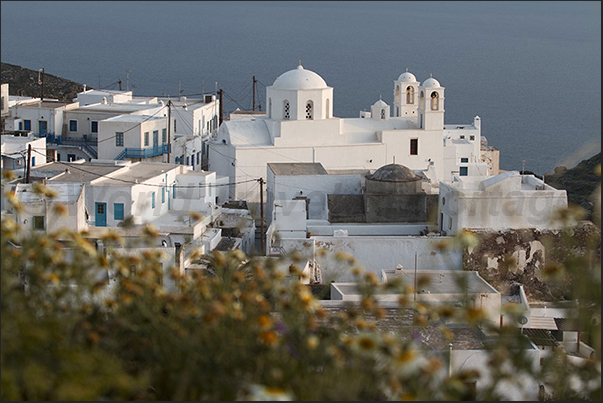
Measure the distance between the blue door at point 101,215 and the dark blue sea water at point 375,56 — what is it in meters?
28.2

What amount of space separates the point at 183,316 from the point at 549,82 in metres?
100

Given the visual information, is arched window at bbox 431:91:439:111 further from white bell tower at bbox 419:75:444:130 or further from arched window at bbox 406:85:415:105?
arched window at bbox 406:85:415:105

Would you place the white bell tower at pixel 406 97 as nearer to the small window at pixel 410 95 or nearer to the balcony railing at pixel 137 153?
the small window at pixel 410 95

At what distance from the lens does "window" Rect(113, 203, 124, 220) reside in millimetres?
19453

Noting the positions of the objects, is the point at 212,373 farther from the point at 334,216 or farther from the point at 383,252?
the point at 334,216

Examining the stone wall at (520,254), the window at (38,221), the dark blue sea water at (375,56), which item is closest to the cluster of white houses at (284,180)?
the window at (38,221)

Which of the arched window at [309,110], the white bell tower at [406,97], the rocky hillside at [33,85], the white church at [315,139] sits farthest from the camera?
the rocky hillside at [33,85]

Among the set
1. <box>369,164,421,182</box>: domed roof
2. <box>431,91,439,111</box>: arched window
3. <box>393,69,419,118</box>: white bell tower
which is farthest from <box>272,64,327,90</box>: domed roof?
<box>369,164,421,182</box>: domed roof

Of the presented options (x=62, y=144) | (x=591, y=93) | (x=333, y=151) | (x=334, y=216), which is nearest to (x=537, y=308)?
(x=334, y=216)

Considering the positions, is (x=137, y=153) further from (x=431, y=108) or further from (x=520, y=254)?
(x=520, y=254)

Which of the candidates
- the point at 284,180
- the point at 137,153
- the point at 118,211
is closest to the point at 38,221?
the point at 118,211

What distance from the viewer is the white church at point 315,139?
26312 millimetres

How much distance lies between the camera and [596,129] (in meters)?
70.8

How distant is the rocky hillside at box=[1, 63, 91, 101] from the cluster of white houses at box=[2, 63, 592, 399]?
11.8 m
